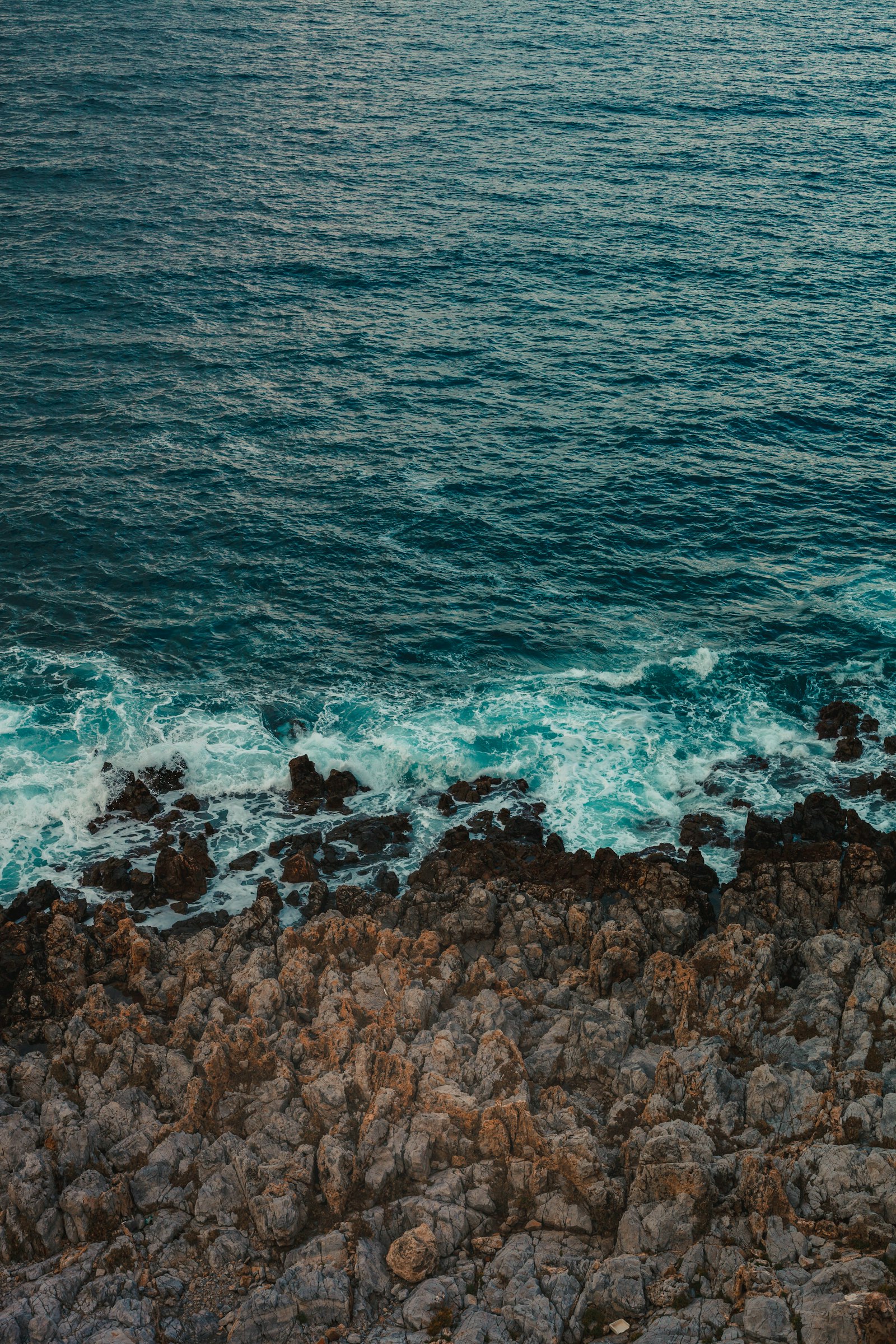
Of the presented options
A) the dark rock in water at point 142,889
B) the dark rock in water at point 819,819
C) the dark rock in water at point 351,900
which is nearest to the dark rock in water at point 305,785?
the dark rock in water at point 351,900

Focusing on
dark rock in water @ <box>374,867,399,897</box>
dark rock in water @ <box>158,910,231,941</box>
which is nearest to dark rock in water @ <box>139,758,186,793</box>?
dark rock in water @ <box>158,910,231,941</box>

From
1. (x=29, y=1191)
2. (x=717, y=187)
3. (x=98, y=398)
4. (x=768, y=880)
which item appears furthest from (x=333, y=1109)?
(x=717, y=187)

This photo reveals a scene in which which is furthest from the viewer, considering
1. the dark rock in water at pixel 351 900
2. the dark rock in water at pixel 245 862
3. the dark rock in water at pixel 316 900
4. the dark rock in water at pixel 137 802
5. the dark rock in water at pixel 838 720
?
the dark rock in water at pixel 838 720

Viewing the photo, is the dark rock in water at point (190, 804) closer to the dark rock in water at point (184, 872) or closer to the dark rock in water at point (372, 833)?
the dark rock in water at point (184, 872)

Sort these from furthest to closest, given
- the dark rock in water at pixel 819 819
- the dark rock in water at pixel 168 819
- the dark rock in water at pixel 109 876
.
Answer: the dark rock in water at pixel 168 819
the dark rock in water at pixel 819 819
the dark rock in water at pixel 109 876

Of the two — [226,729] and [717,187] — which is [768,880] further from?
[717,187]
